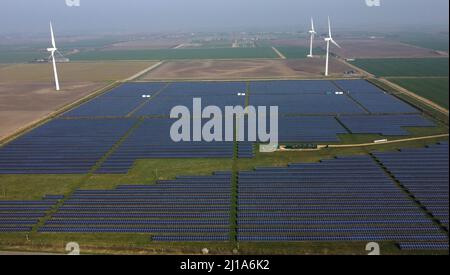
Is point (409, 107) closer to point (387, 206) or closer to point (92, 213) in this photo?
point (387, 206)

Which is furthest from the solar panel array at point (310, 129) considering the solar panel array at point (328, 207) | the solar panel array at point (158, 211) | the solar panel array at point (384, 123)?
the solar panel array at point (158, 211)

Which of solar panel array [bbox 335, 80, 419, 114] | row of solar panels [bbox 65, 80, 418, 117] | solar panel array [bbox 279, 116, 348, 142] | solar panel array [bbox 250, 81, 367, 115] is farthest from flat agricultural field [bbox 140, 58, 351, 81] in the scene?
solar panel array [bbox 279, 116, 348, 142]

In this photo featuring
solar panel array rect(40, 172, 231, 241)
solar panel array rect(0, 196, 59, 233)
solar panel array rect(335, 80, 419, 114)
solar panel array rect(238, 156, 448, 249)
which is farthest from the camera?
solar panel array rect(335, 80, 419, 114)

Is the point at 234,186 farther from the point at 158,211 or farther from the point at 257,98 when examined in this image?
the point at 257,98

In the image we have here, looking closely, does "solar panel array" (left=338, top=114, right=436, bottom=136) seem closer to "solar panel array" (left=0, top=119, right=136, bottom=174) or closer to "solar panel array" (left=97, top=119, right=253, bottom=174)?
"solar panel array" (left=97, top=119, right=253, bottom=174)

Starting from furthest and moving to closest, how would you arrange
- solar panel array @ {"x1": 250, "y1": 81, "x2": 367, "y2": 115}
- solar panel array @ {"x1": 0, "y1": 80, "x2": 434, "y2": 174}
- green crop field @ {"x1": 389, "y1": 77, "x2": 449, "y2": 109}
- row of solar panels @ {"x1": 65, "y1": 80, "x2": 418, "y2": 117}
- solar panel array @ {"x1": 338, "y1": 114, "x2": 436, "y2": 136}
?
green crop field @ {"x1": 389, "y1": 77, "x2": 449, "y2": 109}
row of solar panels @ {"x1": 65, "y1": 80, "x2": 418, "y2": 117}
solar panel array @ {"x1": 250, "y1": 81, "x2": 367, "y2": 115}
solar panel array @ {"x1": 338, "y1": 114, "x2": 436, "y2": 136}
solar panel array @ {"x1": 0, "y1": 80, "x2": 434, "y2": 174}
